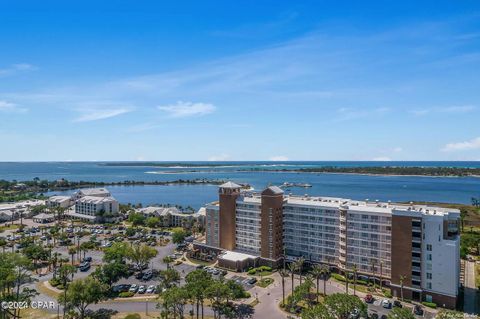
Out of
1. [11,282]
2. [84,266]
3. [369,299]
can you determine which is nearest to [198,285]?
[369,299]

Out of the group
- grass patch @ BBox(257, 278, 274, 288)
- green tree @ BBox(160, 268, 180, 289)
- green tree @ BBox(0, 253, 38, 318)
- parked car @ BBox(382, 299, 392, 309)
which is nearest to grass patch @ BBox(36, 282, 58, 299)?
green tree @ BBox(0, 253, 38, 318)

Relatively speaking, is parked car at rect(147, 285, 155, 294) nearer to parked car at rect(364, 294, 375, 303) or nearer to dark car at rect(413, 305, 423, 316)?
parked car at rect(364, 294, 375, 303)

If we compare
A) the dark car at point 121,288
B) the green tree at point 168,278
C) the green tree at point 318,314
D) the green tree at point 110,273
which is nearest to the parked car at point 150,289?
the dark car at point 121,288

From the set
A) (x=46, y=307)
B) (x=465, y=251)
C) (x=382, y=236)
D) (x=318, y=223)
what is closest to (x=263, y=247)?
(x=318, y=223)

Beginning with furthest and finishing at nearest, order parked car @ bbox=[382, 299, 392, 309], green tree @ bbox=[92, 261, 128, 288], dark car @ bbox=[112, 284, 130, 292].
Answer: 1. dark car @ bbox=[112, 284, 130, 292]
2. green tree @ bbox=[92, 261, 128, 288]
3. parked car @ bbox=[382, 299, 392, 309]

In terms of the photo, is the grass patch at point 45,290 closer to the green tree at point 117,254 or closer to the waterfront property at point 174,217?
the green tree at point 117,254

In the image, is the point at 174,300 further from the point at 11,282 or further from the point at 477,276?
the point at 477,276
